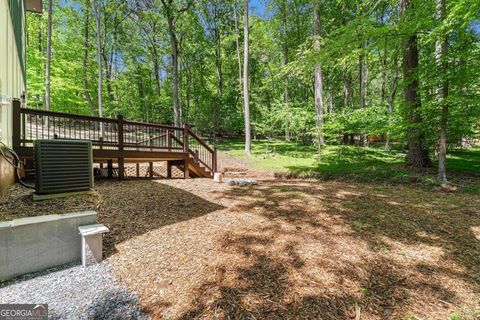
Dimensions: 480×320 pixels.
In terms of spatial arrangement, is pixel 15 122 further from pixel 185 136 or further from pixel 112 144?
pixel 185 136

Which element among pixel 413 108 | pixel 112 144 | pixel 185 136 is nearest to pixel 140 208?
pixel 112 144

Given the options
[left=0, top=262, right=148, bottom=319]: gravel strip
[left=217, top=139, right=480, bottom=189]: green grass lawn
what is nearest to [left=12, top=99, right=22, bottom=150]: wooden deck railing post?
[left=0, top=262, right=148, bottom=319]: gravel strip

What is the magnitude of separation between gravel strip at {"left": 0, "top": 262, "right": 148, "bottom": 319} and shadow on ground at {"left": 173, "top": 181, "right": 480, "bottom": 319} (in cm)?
68

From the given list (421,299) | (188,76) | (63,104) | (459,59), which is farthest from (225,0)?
(421,299)

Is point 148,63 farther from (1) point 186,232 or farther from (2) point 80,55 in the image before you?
(1) point 186,232

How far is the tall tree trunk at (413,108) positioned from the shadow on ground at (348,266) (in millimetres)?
4243

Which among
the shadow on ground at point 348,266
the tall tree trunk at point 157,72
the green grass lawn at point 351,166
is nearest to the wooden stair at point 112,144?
the shadow on ground at point 348,266

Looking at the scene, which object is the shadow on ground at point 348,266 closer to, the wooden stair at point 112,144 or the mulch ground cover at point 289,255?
the mulch ground cover at point 289,255

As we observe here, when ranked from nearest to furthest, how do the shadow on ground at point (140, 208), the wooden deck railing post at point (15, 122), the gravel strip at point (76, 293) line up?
the gravel strip at point (76, 293)
the shadow on ground at point (140, 208)
the wooden deck railing post at point (15, 122)

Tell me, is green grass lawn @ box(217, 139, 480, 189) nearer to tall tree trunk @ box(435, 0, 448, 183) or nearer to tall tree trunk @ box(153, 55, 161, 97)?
tall tree trunk @ box(435, 0, 448, 183)

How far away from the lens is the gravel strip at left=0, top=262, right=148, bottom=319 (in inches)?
77.4

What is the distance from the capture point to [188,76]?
20.5 metres

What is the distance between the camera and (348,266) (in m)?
2.51

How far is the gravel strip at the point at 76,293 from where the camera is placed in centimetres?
197
